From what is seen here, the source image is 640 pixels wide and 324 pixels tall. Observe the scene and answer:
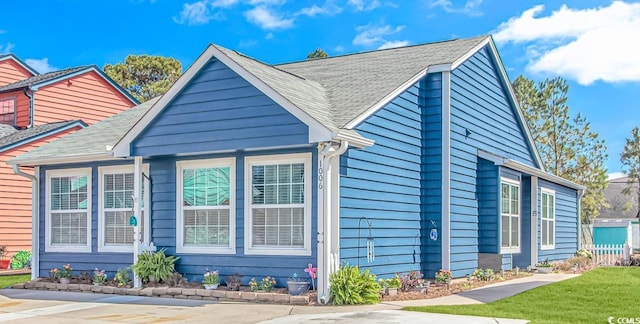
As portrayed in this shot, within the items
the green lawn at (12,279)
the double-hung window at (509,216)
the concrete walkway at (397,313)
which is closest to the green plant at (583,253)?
the double-hung window at (509,216)

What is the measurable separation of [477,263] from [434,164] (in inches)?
120

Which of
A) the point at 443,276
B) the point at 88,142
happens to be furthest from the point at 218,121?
the point at 443,276

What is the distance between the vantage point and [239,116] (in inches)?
497

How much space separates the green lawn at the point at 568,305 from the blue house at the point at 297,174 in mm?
2450

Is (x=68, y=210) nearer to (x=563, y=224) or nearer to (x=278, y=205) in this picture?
(x=278, y=205)

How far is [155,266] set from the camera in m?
13.5

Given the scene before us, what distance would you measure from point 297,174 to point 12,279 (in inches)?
358

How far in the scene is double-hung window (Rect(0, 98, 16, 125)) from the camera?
26500mm

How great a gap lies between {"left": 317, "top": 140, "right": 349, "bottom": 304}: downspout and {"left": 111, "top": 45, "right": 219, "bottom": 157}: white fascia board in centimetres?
291

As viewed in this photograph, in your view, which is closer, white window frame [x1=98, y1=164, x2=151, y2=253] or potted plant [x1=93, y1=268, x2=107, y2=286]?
potted plant [x1=93, y1=268, x2=107, y2=286]

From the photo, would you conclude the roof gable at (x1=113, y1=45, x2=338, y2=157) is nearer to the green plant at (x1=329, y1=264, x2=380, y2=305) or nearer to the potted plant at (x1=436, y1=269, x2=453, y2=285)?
the green plant at (x1=329, y1=264, x2=380, y2=305)

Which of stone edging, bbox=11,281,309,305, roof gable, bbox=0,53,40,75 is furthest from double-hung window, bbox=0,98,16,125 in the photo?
stone edging, bbox=11,281,309,305

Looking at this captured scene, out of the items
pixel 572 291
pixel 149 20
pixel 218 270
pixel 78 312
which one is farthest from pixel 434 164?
pixel 149 20

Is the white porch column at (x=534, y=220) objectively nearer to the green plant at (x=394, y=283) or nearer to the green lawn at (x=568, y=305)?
the green lawn at (x=568, y=305)
